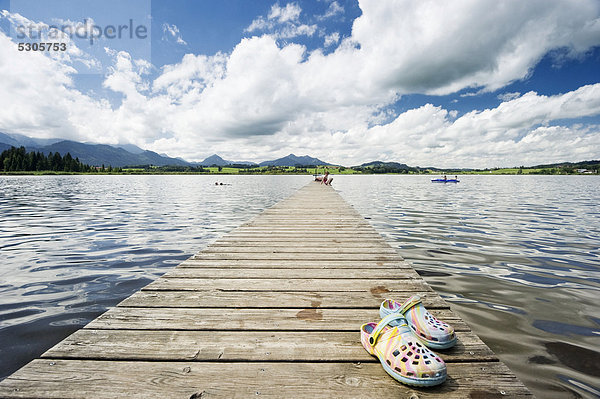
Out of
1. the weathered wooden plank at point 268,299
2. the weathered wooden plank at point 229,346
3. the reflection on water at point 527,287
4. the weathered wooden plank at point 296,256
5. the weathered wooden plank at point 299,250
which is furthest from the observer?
the weathered wooden plank at point 299,250

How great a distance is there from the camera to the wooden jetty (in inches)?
81.6

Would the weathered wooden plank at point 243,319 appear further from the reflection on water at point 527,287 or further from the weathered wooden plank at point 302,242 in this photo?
the weathered wooden plank at point 302,242

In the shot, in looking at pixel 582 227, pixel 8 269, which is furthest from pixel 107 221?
pixel 582 227

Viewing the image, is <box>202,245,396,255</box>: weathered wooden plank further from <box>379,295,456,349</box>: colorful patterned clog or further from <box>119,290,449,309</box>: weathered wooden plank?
<box>379,295,456,349</box>: colorful patterned clog

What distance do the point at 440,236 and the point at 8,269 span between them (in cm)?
1327

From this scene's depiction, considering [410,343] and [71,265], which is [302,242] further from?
[71,265]

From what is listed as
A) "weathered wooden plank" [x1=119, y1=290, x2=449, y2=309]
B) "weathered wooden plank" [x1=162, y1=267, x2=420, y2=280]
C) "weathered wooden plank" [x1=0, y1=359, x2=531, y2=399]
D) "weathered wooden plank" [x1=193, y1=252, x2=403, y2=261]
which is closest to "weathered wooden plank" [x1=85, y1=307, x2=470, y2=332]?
"weathered wooden plank" [x1=119, y1=290, x2=449, y2=309]

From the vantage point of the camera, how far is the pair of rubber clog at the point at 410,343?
2080mm

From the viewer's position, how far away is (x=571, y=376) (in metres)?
3.34

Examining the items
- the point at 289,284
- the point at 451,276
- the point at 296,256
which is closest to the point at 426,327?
the point at 289,284

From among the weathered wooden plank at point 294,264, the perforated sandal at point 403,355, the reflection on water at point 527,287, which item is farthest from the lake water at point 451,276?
the perforated sandal at point 403,355

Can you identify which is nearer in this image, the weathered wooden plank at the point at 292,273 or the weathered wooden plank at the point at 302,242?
the weathered wooden plank at the point at 292,273

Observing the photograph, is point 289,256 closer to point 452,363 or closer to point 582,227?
point 452,363

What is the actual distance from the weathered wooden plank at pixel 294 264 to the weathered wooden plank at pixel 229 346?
2.18m
